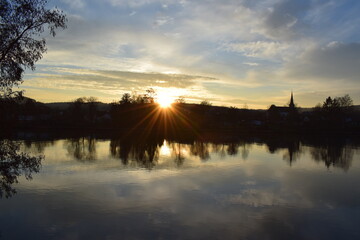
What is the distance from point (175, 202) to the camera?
13898 mm

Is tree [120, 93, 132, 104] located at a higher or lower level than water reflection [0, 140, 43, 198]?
higher

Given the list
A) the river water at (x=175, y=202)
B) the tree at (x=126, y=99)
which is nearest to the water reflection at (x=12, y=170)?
the river water at (x=175, y=202)

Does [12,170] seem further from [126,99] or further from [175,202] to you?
[126,99]

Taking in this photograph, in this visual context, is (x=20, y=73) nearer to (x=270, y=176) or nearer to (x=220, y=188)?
(x=220, y=188)

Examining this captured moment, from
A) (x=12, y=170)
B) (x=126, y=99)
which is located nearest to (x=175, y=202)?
(x=12, y=170)

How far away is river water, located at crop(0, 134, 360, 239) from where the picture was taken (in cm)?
1039

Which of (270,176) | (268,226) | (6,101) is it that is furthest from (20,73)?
(270,176)

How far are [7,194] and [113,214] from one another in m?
6.44

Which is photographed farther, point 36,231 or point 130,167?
point 130,167

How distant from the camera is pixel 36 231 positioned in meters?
10.0

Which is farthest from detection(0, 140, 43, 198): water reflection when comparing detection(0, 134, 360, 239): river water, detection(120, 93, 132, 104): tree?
detection(120, 93, 132, 104): tree

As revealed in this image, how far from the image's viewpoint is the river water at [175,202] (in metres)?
10.4

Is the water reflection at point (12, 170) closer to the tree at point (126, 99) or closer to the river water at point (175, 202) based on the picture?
the river water at point (175, 202)

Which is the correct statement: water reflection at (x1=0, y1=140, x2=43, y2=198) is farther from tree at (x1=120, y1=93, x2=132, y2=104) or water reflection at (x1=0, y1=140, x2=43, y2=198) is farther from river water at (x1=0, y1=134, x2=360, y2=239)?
tree at (x1=120, y1=93, x2=132, y2=104)
